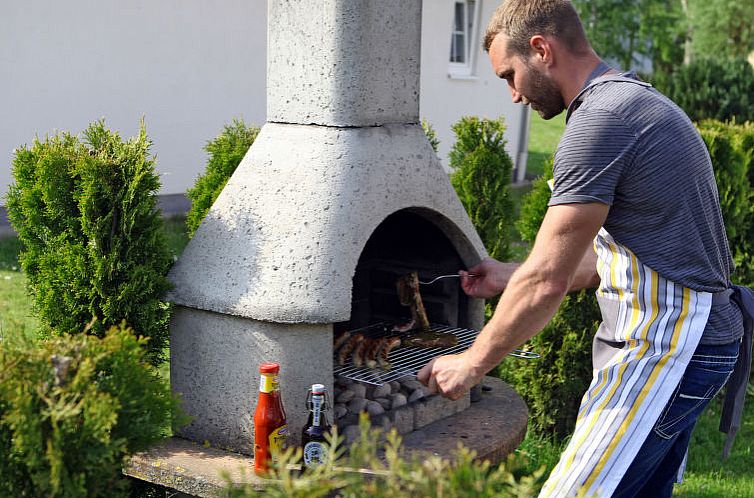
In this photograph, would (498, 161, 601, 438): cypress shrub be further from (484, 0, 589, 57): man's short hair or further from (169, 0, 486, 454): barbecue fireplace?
(484, 0, 589, 57): man's short hair

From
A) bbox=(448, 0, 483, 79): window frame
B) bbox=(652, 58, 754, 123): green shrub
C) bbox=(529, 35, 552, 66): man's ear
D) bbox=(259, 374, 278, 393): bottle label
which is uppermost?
bbox=(448, 0, 483, 79): window frame

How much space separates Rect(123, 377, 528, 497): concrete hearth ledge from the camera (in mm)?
3326

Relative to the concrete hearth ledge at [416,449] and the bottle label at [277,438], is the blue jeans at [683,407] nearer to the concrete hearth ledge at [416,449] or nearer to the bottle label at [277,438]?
the concrete hearth ledge at [416,449]

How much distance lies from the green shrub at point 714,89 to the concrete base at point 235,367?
12.0m

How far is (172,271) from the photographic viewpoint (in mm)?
3668

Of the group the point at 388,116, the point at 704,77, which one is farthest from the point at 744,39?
the point at 388,116

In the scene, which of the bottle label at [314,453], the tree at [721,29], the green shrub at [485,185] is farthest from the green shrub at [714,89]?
the bottle label at [314,453]

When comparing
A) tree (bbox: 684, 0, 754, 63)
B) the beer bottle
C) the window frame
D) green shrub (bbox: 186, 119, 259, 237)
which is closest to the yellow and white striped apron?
the beer bottle

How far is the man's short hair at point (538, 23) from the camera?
2.85 m

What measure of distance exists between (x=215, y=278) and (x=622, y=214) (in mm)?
1567

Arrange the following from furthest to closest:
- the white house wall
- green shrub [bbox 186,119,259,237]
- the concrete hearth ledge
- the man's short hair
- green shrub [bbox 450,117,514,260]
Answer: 1. the white house wall
2. green shrub [bbox 450,117,514,260]
3. green shrub [bbox 186,119,259,237]
4. the concrete hearth ledge
5. the man's short hair

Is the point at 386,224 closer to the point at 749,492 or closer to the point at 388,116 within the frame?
the point at 388,116

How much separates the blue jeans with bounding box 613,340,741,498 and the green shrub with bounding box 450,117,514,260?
266cm

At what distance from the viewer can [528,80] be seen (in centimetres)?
293
